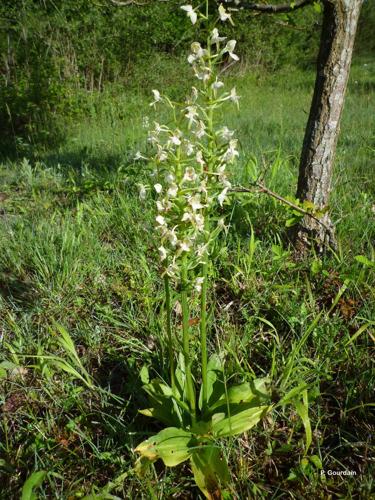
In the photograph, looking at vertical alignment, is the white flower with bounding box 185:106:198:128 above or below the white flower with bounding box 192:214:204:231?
above

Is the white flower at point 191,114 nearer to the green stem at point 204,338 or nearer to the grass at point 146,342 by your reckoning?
the grass at point 146,342

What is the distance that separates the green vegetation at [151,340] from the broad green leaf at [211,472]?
0.07 feet

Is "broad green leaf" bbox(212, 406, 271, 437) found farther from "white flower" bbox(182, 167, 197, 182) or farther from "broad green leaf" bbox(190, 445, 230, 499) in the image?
"white flower" bbox(182, 167, 197, 182)

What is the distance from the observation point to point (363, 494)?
1.40m

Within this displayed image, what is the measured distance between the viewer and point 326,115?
2.45 meters

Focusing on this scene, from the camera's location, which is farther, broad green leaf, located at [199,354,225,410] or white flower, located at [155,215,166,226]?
broad green leaf, located at [199,354,225,410]

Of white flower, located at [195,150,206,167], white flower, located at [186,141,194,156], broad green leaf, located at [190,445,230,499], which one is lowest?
broad green leaf, located at [190,445,230,499]

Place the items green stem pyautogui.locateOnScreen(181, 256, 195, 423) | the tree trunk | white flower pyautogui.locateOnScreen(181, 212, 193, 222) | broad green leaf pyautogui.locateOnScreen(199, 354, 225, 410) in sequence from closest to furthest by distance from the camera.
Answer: white flower pyautogui.locateOnScreen(181, 212, 193, 222) < green stem pyautogui.locateOnScreen(181, 256, 195, 423) < broad green leaf pyautogui.locateOnScreen(199, 354, 225, 410) < the tree trunk

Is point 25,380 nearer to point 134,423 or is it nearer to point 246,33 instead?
point 134,423

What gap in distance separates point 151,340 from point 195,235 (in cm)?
100

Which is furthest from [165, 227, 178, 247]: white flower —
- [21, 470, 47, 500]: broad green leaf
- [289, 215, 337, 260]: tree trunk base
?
[289, 215, 337, 260]: tree trunk base

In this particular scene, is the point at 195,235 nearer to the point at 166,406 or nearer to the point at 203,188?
the point at 203,188

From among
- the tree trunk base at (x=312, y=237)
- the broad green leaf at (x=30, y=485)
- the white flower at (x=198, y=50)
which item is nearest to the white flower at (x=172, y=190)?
the white flower at (x=198, y=50)

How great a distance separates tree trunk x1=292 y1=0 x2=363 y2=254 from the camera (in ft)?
7.43
